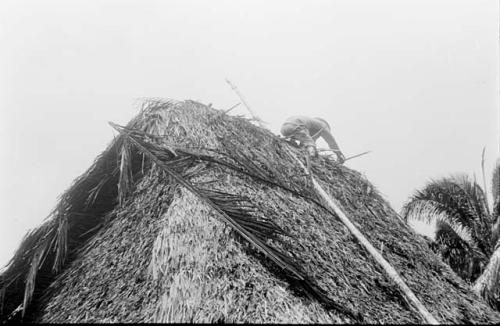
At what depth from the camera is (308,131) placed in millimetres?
7008

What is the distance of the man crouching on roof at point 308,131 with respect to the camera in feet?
21.9

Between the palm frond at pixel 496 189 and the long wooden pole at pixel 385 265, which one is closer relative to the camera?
the long wooden pole at pixel 385 265

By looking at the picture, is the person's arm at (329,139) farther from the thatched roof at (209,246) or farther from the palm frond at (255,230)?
the palm frond at (255,230)

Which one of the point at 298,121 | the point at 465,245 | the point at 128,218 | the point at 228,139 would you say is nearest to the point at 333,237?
the point at 228,139

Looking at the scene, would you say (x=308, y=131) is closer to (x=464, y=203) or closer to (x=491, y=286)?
(x=491, y=286)

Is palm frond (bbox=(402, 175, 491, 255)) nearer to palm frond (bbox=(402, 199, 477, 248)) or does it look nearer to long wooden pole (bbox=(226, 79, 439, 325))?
palm frond (bbox=(402, 199, 477, 248))

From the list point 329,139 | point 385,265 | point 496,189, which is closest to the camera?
point 385,265

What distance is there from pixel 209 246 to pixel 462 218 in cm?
978

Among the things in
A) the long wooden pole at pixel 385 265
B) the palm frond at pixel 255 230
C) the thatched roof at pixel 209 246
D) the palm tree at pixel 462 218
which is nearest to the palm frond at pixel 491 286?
the palm tree at pixel 462 218

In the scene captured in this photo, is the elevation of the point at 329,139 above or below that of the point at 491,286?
above

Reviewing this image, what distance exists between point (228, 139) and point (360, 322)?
2.58 metres

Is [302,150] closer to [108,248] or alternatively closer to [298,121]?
[298,121]

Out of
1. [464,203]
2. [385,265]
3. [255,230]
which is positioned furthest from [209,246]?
[464,203]

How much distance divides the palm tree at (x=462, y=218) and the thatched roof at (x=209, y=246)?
19.7ft
